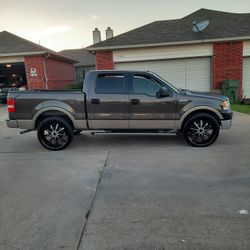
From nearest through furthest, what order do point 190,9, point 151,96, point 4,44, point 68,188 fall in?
point 68,188, point 151,96, point 4,44, point 190,9

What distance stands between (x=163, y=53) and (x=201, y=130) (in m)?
9.11

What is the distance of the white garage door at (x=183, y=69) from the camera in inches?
577

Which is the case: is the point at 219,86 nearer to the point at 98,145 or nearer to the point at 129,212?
the point at 98,145

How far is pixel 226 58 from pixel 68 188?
1277 centimetres

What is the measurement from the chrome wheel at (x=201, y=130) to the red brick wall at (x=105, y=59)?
30.2ft

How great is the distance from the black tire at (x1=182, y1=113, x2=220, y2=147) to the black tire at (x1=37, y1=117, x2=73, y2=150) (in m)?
2.93

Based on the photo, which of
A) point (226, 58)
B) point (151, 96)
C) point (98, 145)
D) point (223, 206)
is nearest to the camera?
point (223, 206)

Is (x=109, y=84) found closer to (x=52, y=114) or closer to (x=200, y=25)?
(x=52, y=114)

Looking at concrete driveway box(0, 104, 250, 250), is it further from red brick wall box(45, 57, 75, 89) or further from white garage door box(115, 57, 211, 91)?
red brick wall box(45, 57, 75, 89)

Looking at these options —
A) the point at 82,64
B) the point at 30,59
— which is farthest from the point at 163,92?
the point at 82,64

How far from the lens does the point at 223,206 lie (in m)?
3.55

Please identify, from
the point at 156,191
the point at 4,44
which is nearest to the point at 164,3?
the point at 4,44

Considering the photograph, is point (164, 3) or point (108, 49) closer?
point (108, 49)

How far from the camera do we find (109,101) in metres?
6.38
